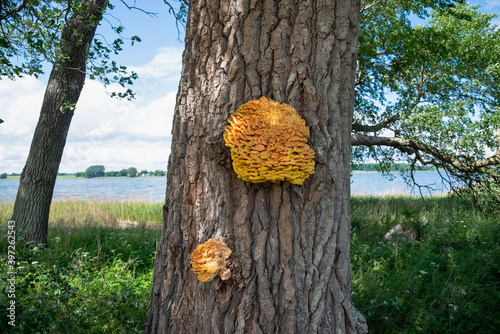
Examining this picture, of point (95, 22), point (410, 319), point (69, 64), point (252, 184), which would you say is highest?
point (95, 22)

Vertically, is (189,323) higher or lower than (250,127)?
lower

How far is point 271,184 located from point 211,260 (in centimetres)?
57

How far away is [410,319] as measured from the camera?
9.71 feet

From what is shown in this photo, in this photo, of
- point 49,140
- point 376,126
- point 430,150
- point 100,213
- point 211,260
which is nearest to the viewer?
point 211,260

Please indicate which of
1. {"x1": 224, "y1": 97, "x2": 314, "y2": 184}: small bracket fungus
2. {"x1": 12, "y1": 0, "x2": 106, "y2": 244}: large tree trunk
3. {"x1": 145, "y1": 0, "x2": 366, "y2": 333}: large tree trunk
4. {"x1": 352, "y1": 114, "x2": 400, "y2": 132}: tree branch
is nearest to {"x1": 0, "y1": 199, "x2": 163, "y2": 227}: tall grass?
{"x1": 12, "y1": 0, "x2": 106, "y2": 244}: large tree trunk

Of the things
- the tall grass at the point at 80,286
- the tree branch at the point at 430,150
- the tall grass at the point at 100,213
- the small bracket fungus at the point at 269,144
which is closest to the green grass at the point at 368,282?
the tall grass at the point at 80,286

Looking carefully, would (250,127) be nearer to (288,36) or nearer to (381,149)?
(288,36)

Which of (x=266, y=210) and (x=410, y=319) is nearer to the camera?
(x=266, y=210)

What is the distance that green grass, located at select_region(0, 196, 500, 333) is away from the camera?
2625 millimetres

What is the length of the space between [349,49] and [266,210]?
117 cm

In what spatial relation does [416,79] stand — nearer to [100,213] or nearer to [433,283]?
[433,283]

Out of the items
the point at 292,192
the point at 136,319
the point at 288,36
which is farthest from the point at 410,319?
the point at 288,36

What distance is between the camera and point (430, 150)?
7.20 m

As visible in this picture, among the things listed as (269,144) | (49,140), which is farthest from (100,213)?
(269,144)
